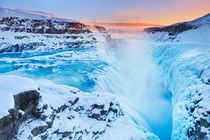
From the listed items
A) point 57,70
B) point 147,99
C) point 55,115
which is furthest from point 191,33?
point 55,115

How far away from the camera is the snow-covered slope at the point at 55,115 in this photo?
3.20 meters

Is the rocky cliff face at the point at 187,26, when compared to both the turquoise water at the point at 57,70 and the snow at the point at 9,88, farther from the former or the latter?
the snow at the point at 9,88

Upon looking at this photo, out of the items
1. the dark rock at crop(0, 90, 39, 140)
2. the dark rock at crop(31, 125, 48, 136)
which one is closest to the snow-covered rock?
the dark rock at crop(31, 125, 48, 136)

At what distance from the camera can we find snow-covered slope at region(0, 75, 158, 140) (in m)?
3.20

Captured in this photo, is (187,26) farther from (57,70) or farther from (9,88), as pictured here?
(9,88)

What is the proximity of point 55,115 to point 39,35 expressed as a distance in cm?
4262

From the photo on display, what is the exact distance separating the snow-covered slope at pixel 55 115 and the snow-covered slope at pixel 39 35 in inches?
1283

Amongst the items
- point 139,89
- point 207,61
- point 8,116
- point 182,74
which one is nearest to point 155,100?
point 139,89

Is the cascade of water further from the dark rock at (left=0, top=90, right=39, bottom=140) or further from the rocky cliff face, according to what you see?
the rocky cliff face

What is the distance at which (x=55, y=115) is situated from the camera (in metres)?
4.48

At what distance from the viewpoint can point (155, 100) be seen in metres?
12.7

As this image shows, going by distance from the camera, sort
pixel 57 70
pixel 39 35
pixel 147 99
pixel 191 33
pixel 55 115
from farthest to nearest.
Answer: pixel 39 35, pixel 191 33, pixel 57 70, pixel 147 99, pixel 55 115

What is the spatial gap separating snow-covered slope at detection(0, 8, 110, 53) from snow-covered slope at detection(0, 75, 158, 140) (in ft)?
107

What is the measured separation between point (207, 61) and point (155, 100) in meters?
6.49
